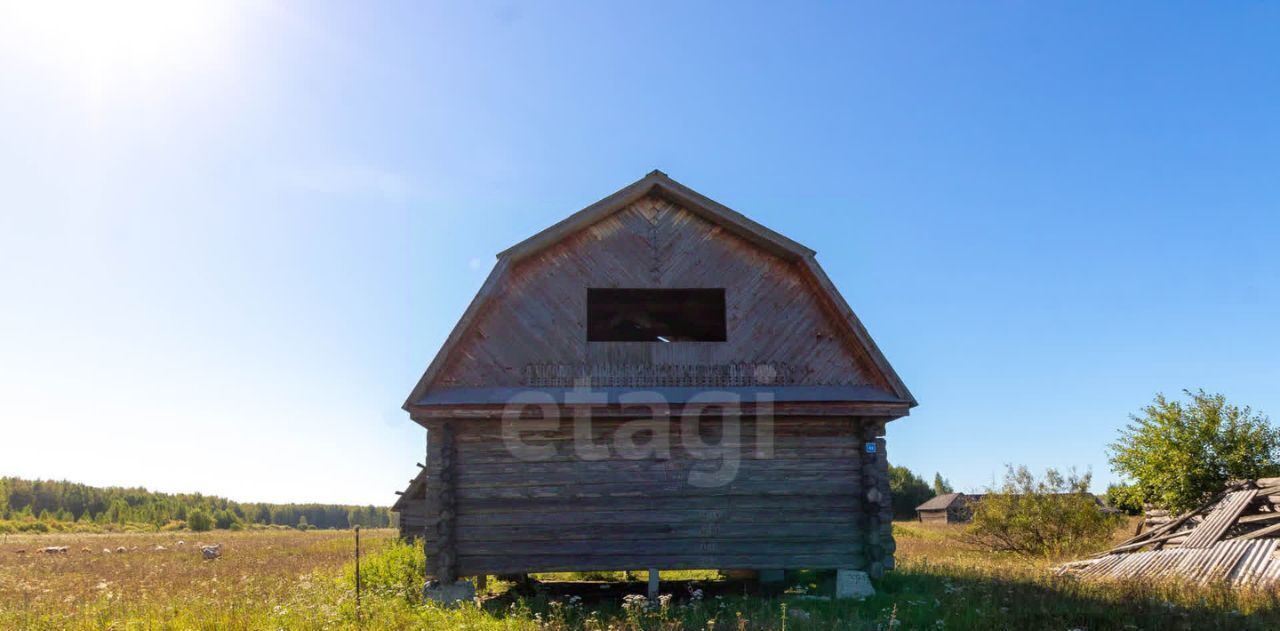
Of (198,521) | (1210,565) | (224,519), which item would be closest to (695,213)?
(1210,565)

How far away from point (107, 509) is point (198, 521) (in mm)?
19027

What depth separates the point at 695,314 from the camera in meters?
15.2

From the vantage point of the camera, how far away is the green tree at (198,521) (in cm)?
7319

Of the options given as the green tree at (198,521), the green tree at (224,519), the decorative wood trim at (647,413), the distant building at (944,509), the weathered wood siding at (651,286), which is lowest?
the green tree at (224,519)

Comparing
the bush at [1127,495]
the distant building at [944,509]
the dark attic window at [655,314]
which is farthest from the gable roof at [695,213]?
the distant building at [944,509]

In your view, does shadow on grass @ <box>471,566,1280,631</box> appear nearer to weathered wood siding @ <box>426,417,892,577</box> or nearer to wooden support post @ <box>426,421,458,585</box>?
weathered wood siding @ <box>426,417,892,577</box>

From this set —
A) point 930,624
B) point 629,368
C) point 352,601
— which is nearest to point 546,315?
point 629,368

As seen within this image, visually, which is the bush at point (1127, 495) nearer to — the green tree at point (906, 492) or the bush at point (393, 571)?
the bush at point (393, 571)

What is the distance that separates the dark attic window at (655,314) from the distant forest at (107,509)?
5544 centimetres

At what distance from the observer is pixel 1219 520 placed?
53.8ft

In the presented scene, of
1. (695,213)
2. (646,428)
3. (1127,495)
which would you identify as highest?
(695,213)

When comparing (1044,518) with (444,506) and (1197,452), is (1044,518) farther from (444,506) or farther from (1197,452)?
(444,506)

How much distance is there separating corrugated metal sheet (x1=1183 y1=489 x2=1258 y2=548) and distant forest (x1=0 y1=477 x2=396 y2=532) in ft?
199

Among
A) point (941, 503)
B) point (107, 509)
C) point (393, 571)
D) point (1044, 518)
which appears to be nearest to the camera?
point (393, 571)
